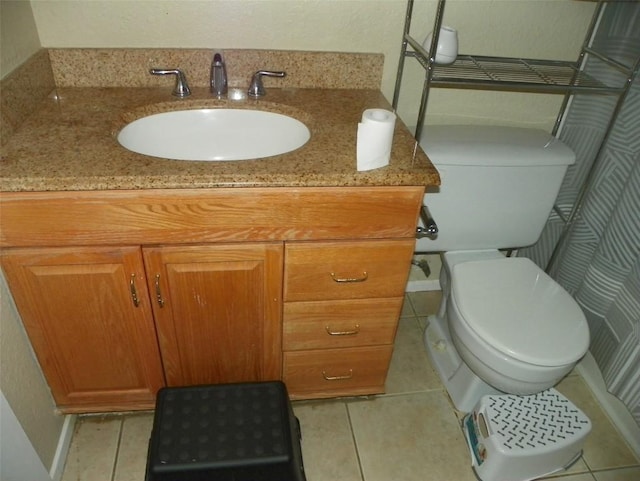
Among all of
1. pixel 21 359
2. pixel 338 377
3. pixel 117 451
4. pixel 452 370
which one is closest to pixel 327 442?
pixel 338 377

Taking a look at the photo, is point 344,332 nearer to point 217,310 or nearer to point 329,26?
point 217,310

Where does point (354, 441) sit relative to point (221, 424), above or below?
below

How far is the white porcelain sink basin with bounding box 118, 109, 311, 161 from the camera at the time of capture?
131cm

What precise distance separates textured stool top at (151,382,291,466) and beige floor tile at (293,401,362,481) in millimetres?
292

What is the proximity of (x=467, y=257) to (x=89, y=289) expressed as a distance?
115 centimetres

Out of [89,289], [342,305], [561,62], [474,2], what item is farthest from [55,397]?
[561,62]

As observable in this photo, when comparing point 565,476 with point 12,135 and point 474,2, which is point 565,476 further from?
point 12,135

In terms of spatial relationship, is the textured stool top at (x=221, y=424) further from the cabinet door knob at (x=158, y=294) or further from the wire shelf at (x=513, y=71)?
the wire shelf at (x=513, y=71)

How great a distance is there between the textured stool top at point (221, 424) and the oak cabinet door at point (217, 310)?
10 cm

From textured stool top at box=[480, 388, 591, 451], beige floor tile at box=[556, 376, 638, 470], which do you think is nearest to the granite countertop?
textured stool top at box=[480, 388, 591, 451]

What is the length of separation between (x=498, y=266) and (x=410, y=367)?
49cm

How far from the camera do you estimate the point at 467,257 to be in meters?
1.60

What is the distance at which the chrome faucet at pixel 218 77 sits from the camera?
1321mm

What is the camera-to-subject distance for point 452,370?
5.37 feet
